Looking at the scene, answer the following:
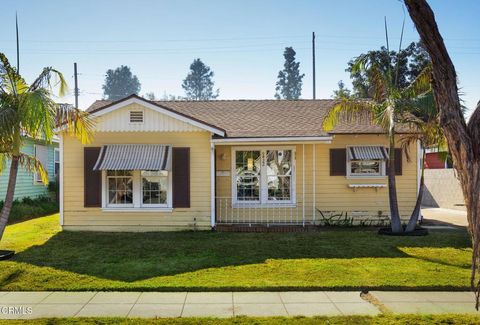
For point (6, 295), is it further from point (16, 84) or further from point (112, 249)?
point (16, 84)

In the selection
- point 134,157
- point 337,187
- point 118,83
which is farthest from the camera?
point 118,83

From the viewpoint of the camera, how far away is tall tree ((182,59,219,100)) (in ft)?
351

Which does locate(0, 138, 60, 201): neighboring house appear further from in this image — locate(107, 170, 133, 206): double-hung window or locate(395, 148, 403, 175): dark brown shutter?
locate(395, 148, 403, 175): dark brown shutter

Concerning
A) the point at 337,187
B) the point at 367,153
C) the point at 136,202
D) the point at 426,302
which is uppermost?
the point at 367,153

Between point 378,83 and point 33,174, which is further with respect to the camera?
point 33,174

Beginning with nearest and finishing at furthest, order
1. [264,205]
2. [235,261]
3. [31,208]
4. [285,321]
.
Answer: [285,321], [235,261], [264,205], [31,208]

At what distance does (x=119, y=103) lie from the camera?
41.6 ft

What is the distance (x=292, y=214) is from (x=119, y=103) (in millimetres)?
6634

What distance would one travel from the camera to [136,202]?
42.7 feet

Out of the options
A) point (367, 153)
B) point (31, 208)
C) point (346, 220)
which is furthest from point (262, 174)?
point (31, 208)

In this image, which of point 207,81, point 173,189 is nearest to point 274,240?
point 173,189

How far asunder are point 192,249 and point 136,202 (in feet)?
11.8

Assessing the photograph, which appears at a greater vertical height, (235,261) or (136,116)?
(136,116)

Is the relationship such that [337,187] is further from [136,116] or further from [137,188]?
[136,116]
